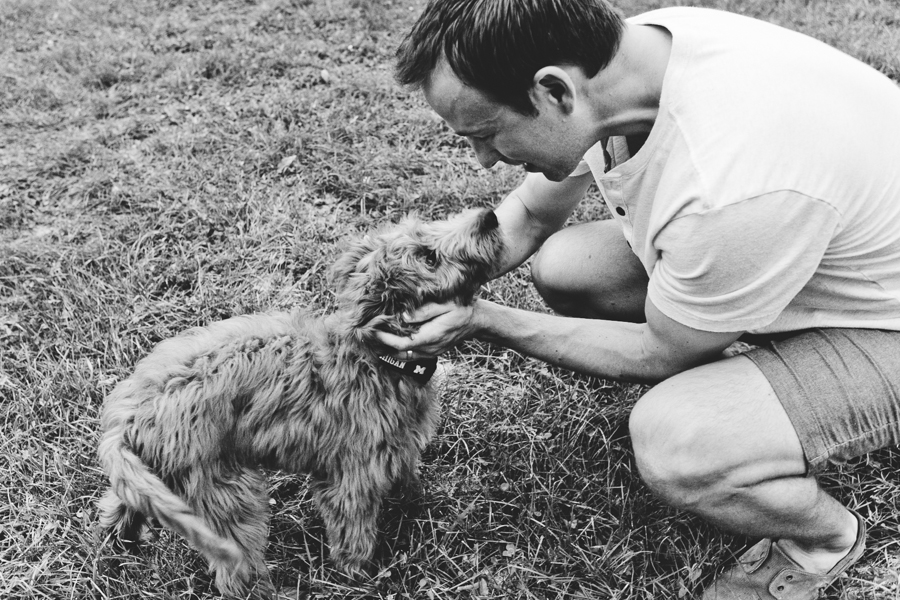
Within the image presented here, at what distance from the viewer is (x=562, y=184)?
121 inches

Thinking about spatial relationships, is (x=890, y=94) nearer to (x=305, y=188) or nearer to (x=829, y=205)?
(x=829, y=205)

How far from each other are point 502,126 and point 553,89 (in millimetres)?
215

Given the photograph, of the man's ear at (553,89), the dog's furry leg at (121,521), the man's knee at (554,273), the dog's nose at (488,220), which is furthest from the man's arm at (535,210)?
the dog's furry leg at (121,521)

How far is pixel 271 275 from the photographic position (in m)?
4.05

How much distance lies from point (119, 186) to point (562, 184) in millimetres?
3294

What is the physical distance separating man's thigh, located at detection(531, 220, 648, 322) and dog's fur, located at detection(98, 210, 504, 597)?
0.65 meters

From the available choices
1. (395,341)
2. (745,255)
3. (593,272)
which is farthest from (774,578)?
(395,341)

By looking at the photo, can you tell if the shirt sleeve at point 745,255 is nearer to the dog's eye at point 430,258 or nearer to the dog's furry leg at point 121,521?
the dog's eye at point 430,258

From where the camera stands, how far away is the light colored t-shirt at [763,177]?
6.47 ft

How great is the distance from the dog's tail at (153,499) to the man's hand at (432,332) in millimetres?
894

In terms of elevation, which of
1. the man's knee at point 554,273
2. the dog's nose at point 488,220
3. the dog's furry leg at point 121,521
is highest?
the dog's nose at point 488,220

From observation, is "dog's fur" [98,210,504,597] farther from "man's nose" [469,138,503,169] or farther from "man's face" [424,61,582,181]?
"man's face" [424,61,582,181]

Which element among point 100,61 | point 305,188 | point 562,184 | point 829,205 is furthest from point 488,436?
point 100,61

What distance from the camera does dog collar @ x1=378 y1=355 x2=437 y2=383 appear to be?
2.55m
